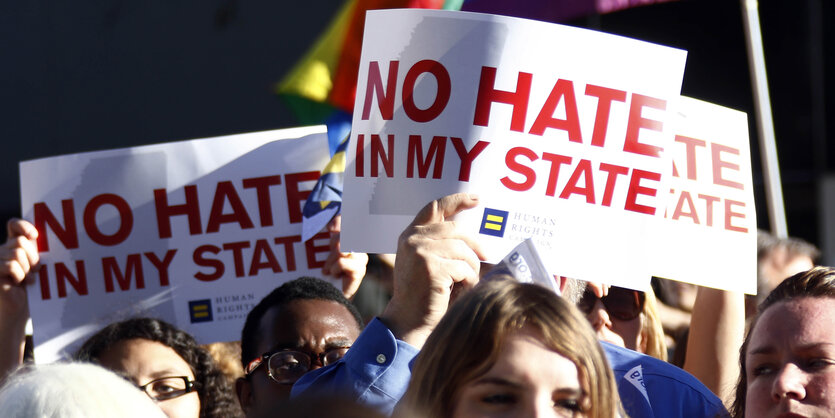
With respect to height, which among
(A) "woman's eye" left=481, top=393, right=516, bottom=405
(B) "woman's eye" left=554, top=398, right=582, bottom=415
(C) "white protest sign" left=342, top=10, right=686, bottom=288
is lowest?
(B) "woman's eye" left=554, top=398, right=582, bottom=415

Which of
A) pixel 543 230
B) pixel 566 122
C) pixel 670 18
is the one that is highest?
pixel 670 18

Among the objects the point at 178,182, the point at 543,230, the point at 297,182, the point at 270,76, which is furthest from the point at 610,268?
the point at 270,76

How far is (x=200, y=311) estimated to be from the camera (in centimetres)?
388

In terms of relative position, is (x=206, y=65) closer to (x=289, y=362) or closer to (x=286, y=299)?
(x=286, y=299)

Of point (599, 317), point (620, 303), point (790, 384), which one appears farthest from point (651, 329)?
point (790, 384)

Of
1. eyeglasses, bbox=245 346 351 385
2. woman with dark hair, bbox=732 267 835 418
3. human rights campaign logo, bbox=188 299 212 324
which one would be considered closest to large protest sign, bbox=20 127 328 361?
human rights campaign logo, bbox=188 299 212 324

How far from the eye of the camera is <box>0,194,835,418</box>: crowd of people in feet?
6.61

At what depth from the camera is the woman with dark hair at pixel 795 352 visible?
7.80 feet

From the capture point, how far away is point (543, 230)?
301 cm

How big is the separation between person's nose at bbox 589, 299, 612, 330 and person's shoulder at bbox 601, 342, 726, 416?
1.75 ft

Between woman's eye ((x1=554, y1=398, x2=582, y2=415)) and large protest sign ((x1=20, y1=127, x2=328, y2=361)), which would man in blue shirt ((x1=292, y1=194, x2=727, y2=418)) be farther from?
large protest sign ((x1=20, y1=127, x2=328, y2=361))

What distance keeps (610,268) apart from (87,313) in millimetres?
1908

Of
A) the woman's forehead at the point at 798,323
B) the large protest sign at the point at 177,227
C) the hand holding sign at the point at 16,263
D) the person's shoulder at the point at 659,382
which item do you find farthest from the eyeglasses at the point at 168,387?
the woman's forehead at the point at 798,323

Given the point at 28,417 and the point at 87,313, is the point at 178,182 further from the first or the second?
the point at 28,417
